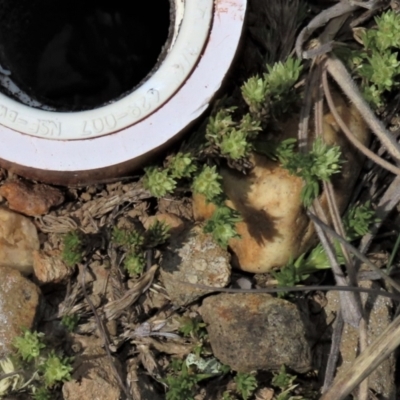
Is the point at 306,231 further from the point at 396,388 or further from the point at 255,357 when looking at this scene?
the point at 396,388

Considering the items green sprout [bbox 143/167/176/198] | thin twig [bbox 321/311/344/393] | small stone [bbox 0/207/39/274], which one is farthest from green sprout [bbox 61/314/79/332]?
thin twig [bbox 321/311/344/393]

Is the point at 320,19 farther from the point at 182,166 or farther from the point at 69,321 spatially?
the point at 69,321

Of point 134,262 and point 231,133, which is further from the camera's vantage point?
point 134,262

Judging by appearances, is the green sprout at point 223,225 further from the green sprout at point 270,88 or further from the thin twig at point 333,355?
the thin twig at point 333,355

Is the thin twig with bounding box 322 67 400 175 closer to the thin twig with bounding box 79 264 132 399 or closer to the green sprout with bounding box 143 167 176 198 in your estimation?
the green sprout with bounding box 143 167 176 198

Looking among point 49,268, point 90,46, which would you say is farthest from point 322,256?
point 90,46

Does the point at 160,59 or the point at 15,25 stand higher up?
the point at 15,25

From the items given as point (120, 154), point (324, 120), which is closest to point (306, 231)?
point (324, 120)
